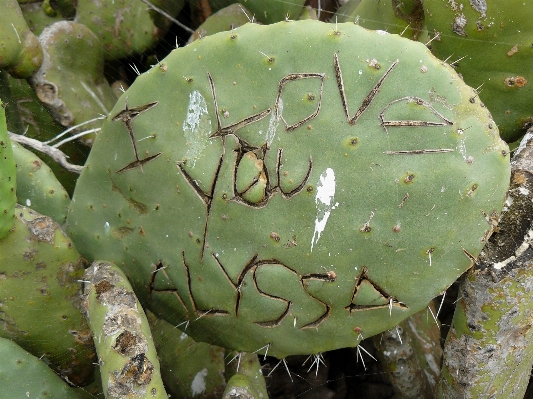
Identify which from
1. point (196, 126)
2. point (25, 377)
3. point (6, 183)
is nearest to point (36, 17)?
point (6, 183)

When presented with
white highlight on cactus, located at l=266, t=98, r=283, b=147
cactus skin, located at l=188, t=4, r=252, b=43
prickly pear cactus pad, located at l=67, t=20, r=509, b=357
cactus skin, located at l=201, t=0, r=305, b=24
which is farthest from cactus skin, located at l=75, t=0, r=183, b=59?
white highlight on cactus, located at l=266, t=98, r=283, b=147

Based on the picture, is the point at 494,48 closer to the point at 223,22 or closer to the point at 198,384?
the point at 223,22

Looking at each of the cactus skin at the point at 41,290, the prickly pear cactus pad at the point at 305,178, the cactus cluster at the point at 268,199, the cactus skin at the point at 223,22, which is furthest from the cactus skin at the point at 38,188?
the cactus skin at the point at 223,22

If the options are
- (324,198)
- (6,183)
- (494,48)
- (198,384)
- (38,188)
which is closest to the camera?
(324,198)

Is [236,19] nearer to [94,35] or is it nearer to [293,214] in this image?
[94,35]

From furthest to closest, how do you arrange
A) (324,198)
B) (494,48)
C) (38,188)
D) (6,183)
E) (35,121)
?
(35,121) < (38,188) < (494,48) < (6,183) < (324,198)

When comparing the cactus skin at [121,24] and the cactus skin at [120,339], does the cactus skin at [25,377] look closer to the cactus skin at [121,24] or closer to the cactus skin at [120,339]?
the cactus skin at [120,339]

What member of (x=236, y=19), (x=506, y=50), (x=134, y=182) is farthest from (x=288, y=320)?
(x=236, y=19)
